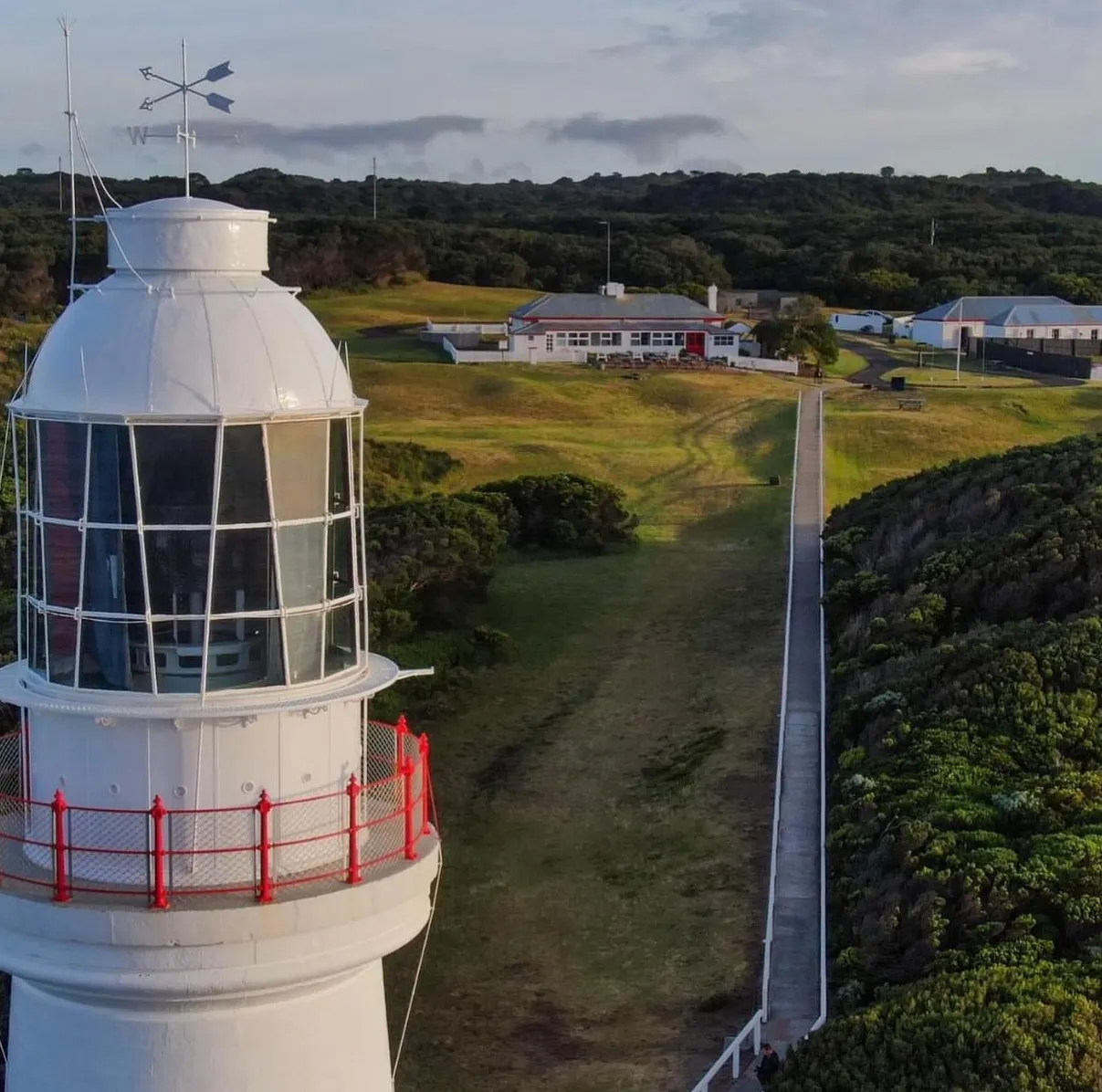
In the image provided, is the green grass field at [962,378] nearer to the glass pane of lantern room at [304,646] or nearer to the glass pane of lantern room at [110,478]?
the glass pane of lantern room at [304,646]

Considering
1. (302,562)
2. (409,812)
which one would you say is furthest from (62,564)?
(409,812)

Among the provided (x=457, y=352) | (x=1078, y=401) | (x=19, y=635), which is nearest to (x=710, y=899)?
(x=19, y=635)

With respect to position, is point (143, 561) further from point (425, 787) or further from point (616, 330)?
point (616, 330)

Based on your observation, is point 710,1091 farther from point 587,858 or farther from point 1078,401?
point 1078,401

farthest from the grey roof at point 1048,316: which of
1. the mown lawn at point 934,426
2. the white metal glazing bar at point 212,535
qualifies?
the white metal glazing bar at point 212,535

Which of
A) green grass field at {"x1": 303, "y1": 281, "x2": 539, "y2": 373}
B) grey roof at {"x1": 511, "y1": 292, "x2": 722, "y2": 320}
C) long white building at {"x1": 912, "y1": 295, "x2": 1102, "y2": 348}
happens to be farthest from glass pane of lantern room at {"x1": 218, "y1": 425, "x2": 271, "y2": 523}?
long white building at {"x1": 912, "y1": 295, "x2": 1102, "y2": 348}
